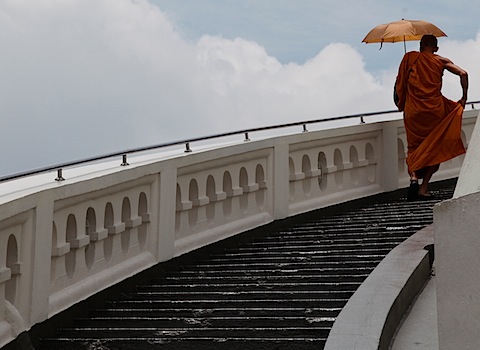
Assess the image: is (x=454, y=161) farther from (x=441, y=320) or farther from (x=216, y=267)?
(x=441, y=320)

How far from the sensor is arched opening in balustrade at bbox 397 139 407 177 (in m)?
12.3

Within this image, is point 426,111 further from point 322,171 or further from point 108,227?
point 108,227

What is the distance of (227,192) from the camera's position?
9.05m

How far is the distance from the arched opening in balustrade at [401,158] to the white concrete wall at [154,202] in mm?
247

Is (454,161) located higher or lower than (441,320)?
higher

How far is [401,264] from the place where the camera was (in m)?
6.39


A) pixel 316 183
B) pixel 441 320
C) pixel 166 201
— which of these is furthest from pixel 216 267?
pixel 441 320

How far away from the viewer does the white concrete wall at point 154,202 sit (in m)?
5.80

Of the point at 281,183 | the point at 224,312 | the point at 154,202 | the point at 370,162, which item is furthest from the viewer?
the point at 370,162

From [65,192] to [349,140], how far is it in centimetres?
555

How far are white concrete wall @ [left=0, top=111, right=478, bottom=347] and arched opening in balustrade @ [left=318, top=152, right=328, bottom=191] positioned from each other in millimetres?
10

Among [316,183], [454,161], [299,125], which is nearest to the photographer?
[299,125]

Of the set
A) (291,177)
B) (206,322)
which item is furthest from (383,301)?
(291,177)

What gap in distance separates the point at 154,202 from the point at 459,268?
451 centimetres
